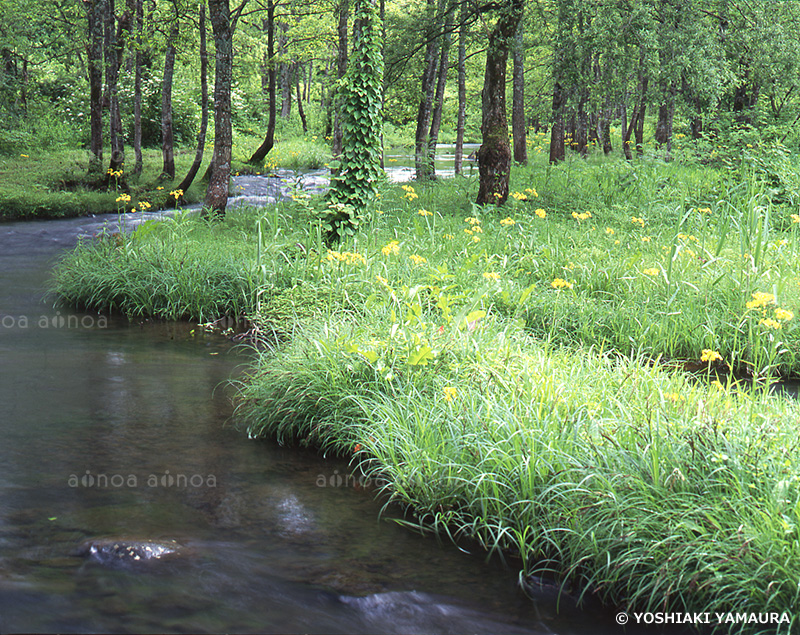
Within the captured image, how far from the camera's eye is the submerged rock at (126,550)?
130 inches

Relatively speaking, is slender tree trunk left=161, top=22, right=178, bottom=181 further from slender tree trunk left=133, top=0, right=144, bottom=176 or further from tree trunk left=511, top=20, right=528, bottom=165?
tree trunk left=511, top=20, right=528, bottom=165

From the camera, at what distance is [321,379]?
4.93 metres

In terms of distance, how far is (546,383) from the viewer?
4.27 meters

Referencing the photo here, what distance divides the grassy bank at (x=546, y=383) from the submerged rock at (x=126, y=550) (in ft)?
4.26

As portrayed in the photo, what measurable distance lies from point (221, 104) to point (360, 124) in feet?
12.2

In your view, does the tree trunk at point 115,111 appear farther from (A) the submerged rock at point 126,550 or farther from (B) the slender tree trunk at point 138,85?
(A) the submerged rock at point 126,550

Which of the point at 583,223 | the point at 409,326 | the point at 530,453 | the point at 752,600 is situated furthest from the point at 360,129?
the point at 752,600

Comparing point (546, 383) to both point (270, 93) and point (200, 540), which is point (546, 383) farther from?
point (270, 93)

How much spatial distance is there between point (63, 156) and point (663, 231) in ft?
64.4

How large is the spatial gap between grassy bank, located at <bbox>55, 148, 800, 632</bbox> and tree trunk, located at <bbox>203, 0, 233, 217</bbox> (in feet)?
7.48

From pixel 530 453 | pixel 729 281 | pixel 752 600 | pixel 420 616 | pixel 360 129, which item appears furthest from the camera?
pixel 360 129

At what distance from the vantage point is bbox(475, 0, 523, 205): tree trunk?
11.4 m

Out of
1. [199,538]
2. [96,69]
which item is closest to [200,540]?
[199,538]

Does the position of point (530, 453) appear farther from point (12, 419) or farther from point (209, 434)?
point (12, 419)
